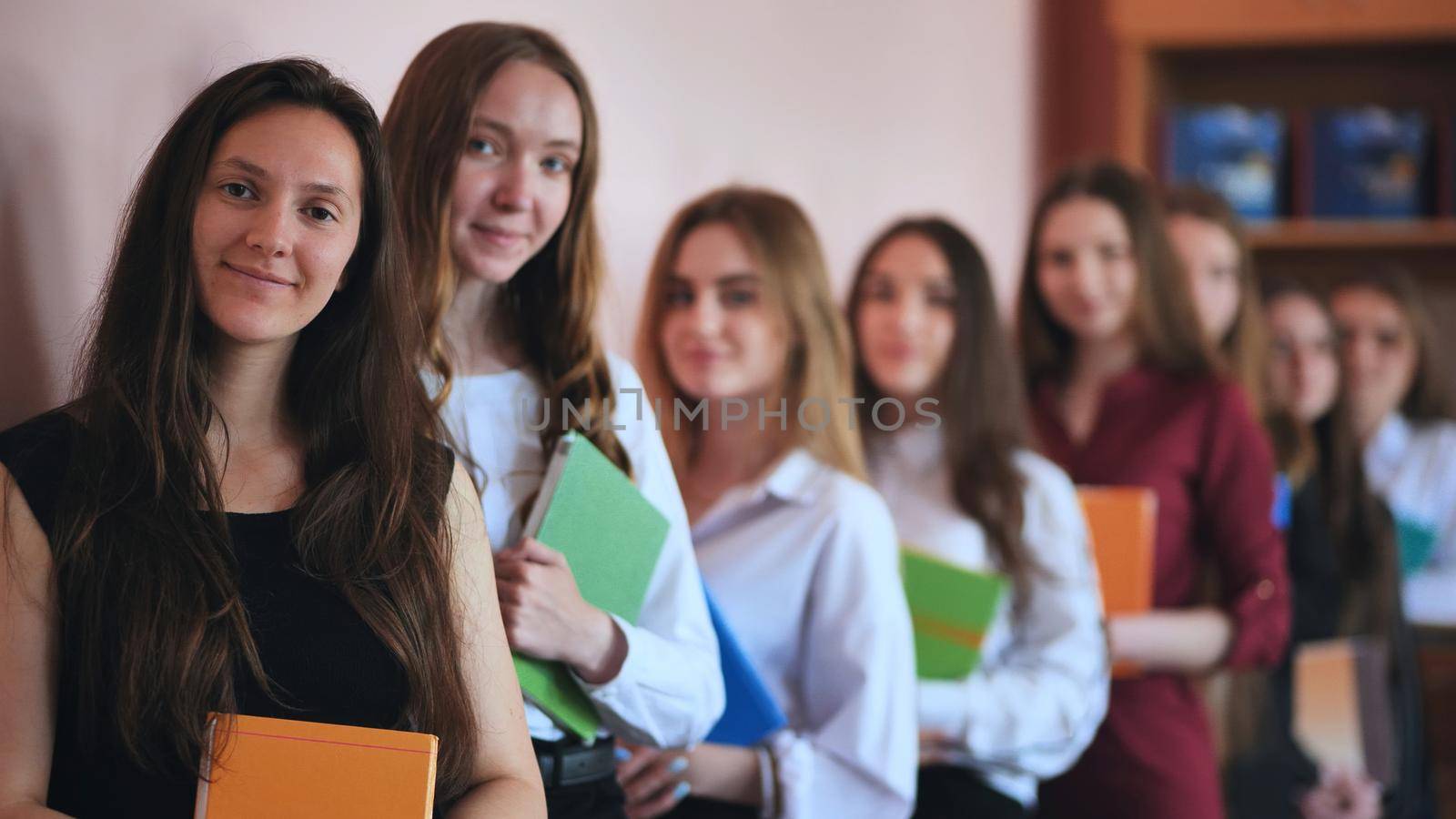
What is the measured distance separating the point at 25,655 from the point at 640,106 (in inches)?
53.1

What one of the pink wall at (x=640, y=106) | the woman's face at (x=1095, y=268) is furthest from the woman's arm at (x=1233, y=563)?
the pink wall at (x=640, y=106)

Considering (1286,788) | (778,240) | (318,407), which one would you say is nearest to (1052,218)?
(778,240)

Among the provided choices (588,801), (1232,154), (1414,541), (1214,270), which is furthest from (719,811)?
(1232,154)

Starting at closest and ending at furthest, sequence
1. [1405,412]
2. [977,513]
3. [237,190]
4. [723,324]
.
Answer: [237,190] → [723,324] → [977,513] → [1405,412]

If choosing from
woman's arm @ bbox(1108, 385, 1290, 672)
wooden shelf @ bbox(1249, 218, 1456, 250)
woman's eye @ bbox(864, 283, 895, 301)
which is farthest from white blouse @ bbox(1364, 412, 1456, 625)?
woman's eye @ bbox(864, 283, 895, 301)

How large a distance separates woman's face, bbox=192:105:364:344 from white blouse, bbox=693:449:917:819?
2.69ft

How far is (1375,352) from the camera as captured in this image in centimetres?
379

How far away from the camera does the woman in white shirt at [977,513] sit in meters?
2.03

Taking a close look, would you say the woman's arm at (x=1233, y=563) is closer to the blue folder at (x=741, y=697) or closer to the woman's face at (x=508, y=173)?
the blue folder at (x=741, y=697)

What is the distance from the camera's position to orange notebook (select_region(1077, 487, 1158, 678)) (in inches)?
91.4

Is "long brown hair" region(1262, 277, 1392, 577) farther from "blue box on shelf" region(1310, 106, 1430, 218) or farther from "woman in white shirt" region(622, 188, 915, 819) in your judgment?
"woman in white shirt" region(622, 188, 915, 819)

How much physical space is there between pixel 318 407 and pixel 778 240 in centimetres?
83

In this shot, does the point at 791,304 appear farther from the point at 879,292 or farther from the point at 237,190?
the point at 237,190

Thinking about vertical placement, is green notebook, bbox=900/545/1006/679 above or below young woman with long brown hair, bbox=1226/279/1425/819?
above
